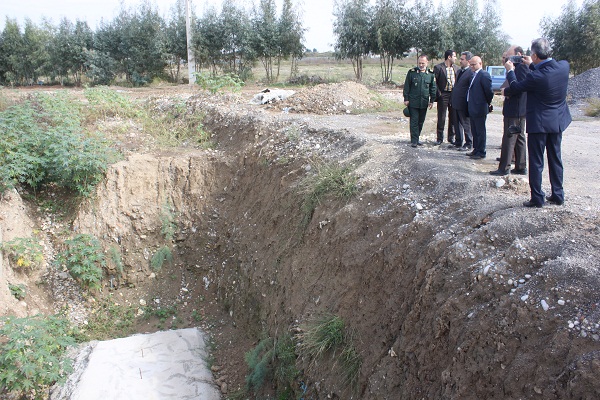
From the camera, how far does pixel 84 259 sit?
721cm

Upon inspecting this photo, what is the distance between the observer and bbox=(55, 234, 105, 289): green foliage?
7180 millimetres

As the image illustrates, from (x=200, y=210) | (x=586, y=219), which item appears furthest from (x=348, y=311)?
(x=200, y=210)

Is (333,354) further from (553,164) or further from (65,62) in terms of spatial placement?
(65,62)

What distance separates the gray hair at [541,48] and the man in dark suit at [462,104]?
194 centimetres

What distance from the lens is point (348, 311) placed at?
4621mm

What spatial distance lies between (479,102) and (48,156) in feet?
20.9

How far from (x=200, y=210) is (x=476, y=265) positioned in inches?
219

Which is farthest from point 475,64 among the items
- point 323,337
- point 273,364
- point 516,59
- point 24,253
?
point 24,253

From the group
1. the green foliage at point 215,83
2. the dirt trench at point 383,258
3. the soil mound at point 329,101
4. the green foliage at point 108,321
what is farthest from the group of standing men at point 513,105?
the green foliage at point 215,83

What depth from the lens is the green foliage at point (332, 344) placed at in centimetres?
417

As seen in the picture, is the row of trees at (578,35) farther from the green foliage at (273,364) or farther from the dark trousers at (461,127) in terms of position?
the green foliage at (273,364)

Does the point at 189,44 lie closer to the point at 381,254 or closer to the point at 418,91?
the point at 418,91

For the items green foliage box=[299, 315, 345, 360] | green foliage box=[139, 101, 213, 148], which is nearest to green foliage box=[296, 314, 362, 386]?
green foliage box=[299, 315, 345, 360]

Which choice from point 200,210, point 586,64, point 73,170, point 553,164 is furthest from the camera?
point 586,64
